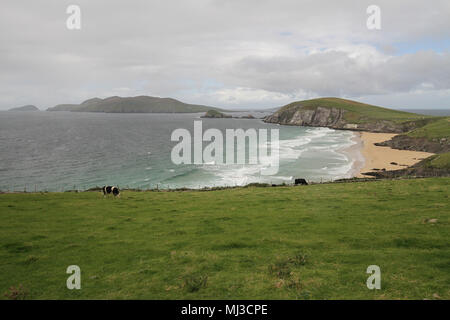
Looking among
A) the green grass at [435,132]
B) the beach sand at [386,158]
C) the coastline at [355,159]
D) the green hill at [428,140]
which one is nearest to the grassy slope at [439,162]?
the beach sand at [386,158]

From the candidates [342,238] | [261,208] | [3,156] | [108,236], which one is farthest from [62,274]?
[3,156]

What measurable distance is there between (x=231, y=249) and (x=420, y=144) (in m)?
116

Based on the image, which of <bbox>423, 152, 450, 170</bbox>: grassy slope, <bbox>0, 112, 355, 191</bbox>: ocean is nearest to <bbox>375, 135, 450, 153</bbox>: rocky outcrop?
<bbox>0, 112, 355, 191</bbox>: ocean

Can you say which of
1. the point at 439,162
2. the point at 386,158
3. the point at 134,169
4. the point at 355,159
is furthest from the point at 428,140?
the point at 134,169

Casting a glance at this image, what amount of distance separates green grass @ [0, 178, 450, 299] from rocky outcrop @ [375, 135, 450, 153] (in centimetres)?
8805

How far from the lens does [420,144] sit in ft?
339

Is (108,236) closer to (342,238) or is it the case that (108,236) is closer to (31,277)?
(31,277)

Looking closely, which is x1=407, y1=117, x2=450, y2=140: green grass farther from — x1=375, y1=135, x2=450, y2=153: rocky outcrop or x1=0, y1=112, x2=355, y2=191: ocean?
x1=0, y1=112, x2=355, y2=191: ocean

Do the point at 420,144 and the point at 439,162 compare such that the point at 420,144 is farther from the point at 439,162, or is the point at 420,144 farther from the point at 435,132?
the point at 439,162

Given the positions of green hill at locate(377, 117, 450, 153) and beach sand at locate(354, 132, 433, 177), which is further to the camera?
green hill at locate(377, 117, 450, 153)

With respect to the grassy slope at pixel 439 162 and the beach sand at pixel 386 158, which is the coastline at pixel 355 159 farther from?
the grassy slope at pixel 439 162

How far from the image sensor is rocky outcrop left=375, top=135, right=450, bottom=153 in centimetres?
9556

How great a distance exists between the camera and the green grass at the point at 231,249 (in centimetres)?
1130
